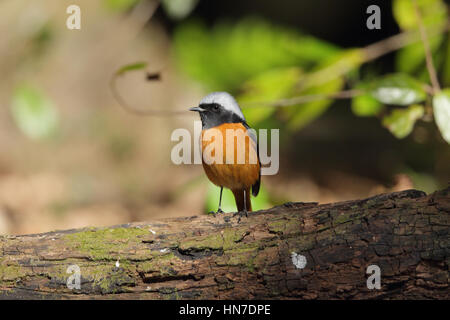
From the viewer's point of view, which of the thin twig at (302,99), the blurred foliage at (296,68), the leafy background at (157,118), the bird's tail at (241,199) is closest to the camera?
the blurred foliage at (296,68)

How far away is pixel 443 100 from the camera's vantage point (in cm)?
340

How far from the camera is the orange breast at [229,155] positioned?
3.49 metres

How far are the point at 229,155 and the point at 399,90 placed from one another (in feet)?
4.76

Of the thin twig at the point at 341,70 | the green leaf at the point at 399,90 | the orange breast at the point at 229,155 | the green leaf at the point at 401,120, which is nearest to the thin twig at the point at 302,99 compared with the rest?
the thin twig at the point at 341,70

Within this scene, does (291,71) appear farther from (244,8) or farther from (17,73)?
(17,73)

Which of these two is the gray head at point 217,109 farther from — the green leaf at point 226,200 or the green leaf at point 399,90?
the green leaf at point 399,90

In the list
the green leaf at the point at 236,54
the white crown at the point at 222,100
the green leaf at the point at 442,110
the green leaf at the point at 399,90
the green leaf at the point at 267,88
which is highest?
the green leaf at the point at 236,54

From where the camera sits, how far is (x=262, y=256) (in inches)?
102

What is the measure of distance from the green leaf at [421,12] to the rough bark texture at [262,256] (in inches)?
90.2

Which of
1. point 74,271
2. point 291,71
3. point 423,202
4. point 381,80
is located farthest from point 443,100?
point 74,271

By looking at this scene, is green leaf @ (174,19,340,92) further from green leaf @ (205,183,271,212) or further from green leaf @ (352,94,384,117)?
green leaf @ (205,183,271,212)

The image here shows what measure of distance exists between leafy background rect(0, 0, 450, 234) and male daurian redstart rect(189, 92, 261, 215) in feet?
6.09

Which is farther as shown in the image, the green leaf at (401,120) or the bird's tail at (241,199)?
the bird's tail at (241,199)

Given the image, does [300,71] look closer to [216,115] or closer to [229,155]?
[216,115]
